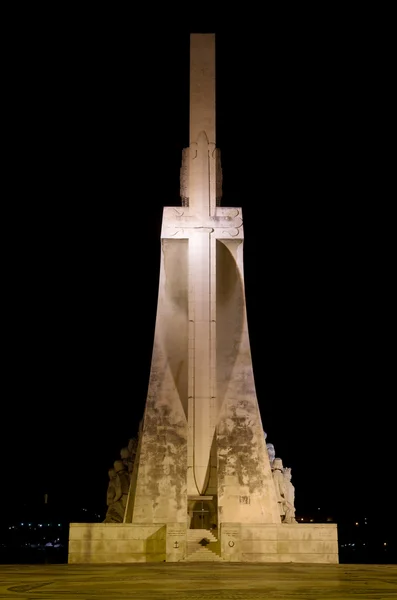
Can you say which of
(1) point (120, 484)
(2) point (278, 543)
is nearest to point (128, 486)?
(1) point (120, 484)

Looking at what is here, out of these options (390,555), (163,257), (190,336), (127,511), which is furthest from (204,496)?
(390,555)

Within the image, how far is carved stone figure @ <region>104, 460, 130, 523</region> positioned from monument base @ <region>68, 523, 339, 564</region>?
8.09 ft

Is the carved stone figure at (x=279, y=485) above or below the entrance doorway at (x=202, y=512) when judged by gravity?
above

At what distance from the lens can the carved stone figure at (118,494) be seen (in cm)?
1766

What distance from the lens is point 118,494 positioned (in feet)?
58.7

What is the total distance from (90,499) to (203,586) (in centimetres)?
4409

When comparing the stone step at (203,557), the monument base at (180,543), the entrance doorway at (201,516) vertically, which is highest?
the entrance doorway at (201,516)

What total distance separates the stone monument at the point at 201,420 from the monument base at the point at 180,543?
0.02m

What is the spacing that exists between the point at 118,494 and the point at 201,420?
2828mm

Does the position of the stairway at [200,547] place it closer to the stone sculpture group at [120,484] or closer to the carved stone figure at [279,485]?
the carved stone figure at [279,485]

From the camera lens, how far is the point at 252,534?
15.1 metres

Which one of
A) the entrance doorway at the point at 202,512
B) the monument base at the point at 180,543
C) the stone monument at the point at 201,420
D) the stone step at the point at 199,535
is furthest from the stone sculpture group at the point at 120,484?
the monument base at the point at 180,543

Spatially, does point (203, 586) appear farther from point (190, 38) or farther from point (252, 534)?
point (190, 38)

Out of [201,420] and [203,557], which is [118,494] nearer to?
[201,420]
